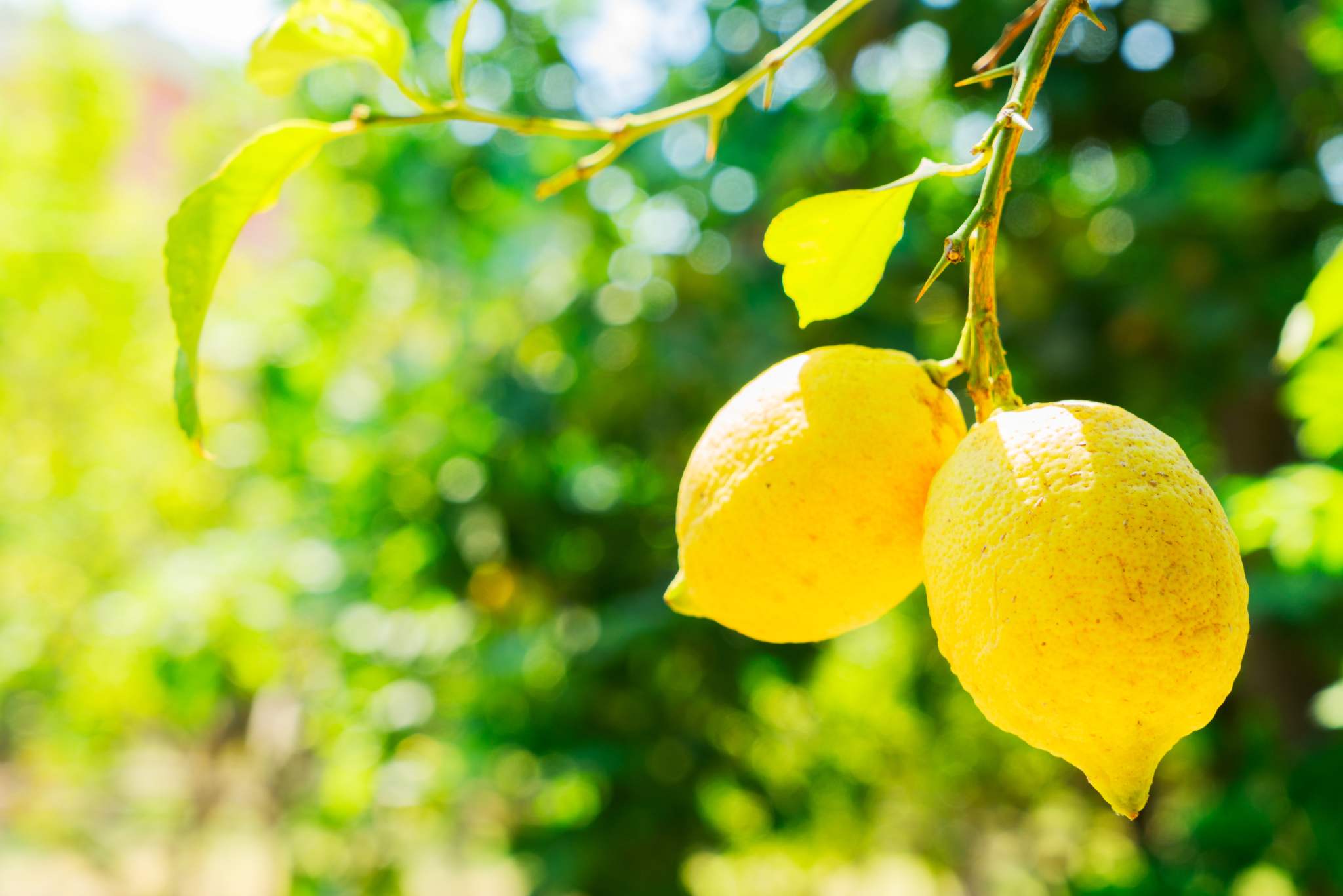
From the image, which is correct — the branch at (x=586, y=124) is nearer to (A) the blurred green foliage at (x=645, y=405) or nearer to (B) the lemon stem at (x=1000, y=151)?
(B) the lemon stem at (x=1000, y=151)

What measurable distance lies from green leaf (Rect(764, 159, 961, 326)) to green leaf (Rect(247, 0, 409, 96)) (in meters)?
0.21

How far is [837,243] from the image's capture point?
0.39 m

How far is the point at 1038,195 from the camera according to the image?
1.95m

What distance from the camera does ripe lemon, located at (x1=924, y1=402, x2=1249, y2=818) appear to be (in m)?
0.33

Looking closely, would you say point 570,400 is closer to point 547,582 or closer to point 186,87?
point 547,582

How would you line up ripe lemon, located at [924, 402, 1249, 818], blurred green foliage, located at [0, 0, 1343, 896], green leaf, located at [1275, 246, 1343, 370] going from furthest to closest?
blurred green foliage, located at [0, 0, 1343, 896]
green leaf, located at [1275, 246, 1343, 370]
ripe lemon, located at [924, 402, 1249, 818]

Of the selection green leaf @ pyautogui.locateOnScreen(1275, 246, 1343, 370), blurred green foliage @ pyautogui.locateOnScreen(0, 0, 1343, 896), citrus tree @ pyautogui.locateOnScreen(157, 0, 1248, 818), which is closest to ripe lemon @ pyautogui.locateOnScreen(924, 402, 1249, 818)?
citrus tree @ pyautogui.locateOnScreen(157, 0, 1248, 818)

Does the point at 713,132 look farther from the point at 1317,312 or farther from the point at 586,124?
the point at 1317,312

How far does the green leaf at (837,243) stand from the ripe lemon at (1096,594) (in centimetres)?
9

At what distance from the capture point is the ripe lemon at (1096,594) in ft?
1.07

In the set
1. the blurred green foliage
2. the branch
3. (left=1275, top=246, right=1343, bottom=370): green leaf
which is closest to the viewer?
the branch

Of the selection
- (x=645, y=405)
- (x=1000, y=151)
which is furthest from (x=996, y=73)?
(x=645, y=405)

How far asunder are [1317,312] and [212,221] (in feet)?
1.99

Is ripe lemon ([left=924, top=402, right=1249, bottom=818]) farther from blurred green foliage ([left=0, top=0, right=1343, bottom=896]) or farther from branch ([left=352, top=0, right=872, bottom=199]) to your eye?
blurred green foliage ([left=0, top=0, right=1343, bottom=896])
